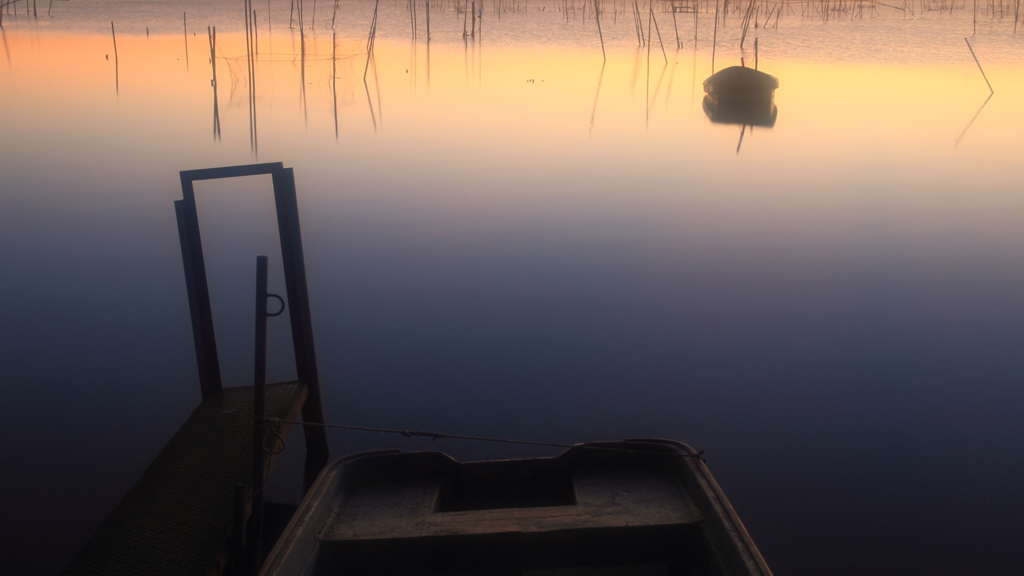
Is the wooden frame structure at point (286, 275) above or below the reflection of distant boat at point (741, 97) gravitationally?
below

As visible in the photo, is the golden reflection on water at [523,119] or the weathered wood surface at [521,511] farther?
the golden reflection on water at [523,119]

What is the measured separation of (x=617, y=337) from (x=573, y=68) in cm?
795

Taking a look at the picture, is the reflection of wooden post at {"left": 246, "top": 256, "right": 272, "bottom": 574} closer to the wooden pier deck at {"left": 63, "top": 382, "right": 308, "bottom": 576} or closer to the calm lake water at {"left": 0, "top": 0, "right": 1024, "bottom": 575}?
the wooden pier deck at {"left": 63, "top": 382, "right": 308, "bottom": 576}

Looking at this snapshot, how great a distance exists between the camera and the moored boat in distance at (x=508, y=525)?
6.50 feet

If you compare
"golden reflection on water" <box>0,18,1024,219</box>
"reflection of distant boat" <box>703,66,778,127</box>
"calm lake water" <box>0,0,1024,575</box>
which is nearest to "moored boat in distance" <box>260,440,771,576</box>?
"calm lake water" <box>0,0,1024,575</box>

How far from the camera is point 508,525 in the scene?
2059 millimetres

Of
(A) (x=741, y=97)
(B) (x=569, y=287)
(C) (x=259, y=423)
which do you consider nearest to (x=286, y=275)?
(C) (x=259, y=423)

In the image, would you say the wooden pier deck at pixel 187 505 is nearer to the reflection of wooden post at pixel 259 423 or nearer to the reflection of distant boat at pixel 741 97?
the reflection of wooden post at pixel 259 423

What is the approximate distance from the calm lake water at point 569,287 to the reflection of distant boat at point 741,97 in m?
0.30

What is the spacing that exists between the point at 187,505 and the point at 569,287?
2.56 m

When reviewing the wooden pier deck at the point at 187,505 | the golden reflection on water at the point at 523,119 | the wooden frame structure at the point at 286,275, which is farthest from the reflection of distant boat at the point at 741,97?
the wooden pier deck at the point at 187,505

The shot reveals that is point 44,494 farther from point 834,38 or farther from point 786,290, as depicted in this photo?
point 834,38

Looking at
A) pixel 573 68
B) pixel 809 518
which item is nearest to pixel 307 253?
pixel 809 518

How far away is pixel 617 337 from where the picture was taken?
3.74m
